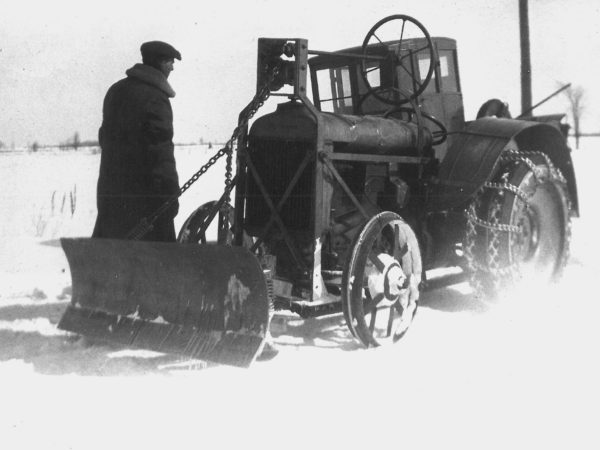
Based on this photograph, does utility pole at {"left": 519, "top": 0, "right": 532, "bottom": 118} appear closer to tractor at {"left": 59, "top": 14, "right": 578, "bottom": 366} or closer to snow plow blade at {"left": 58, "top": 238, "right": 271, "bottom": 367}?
tractor at {"left": 59, "top": 14, "right": 578, "bottom": 366}

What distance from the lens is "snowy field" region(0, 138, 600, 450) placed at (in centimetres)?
270

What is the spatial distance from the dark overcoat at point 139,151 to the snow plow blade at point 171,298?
0.67 metres

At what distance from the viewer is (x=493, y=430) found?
8.93ft

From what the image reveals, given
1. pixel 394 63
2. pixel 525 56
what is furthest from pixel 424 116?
pixel 525 56

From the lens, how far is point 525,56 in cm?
1145

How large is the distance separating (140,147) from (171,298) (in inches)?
56.3

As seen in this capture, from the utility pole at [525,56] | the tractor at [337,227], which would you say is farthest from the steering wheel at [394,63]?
the utility pole at [525,56]

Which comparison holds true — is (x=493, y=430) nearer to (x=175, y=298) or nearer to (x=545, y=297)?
(x=175, y=298)

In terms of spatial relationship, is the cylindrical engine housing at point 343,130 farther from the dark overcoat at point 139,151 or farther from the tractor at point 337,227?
the dark overcoat at point 139,151

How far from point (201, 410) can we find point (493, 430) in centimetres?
127

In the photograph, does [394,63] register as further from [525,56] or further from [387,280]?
[525,56]

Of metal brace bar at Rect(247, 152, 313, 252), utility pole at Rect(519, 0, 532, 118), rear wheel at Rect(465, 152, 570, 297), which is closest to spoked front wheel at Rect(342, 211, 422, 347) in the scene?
metal brace bar at Rect(247, 152, 313, 252)

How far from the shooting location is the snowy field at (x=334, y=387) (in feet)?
8.86

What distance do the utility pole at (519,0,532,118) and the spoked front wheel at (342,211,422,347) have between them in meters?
7.85
